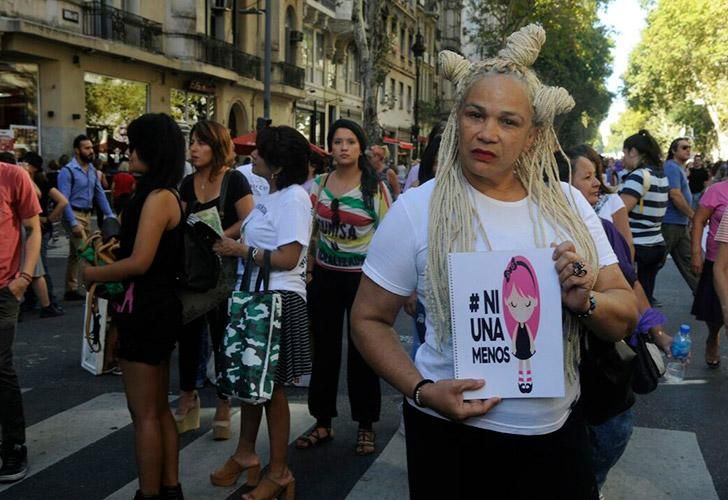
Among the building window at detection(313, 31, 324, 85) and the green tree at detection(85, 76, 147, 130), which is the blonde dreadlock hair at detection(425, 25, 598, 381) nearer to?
the green tree at detection(85, 76, 147, 130)

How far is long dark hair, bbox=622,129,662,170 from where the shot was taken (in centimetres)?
742

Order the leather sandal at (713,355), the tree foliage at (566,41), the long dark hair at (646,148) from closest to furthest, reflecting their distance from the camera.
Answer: the leather sandal at (713,355) < the long dark hair at (646,148) < the tree foliage at (566,41)

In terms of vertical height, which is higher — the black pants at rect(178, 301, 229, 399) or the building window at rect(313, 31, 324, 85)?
the building window at rect(313, 31, 324, 85)

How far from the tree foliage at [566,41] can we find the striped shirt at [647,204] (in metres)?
9.33

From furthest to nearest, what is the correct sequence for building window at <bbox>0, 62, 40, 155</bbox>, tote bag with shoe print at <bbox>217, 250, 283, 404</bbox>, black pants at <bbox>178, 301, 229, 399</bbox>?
building window at <bbox>0, 62, 40, 155</bbox> < black pants at <bbox>178, 301, 229, 399</bbox> < tote bag with shoe print at <bbox>217, 250, 283, 404</bbox>

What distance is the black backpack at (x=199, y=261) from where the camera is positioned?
12.4ft

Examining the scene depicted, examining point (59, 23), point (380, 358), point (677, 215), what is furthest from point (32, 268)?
point (59, 23)

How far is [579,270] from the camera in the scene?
6.64 ft

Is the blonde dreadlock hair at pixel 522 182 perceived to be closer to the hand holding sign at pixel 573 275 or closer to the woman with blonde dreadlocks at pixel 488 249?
the woman with blonde dreadlocks at pixel 488 249

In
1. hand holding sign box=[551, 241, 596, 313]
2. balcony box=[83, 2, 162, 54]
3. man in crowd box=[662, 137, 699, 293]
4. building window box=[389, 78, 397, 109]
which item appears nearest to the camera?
hand holding sign box=[551, 241, 596, 313]

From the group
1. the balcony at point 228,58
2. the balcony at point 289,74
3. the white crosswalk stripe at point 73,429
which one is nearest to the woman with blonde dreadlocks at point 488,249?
the white crosswalk stripe at point 73,429

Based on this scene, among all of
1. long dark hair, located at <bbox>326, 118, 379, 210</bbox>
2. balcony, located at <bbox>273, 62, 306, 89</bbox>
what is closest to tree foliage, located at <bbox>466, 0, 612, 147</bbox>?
balcony, located at <bbox>273, 62, 306, 89</bbox>

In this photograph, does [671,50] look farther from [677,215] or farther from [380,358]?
[380,358]

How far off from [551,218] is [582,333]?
0.35 metres
